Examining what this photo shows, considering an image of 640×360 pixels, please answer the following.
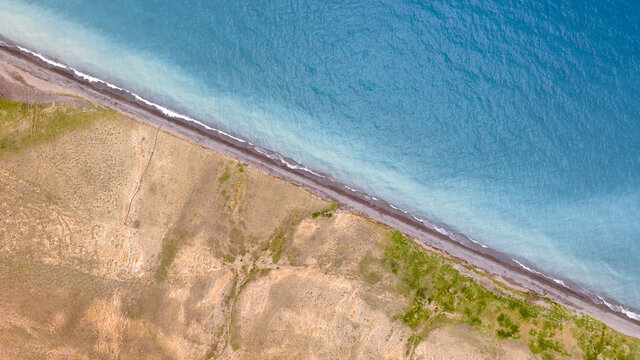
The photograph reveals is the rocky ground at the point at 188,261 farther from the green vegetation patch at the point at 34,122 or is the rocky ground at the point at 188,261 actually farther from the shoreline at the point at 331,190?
the shoreline at the point at 331,190

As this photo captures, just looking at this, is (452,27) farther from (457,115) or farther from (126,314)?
(126,314)

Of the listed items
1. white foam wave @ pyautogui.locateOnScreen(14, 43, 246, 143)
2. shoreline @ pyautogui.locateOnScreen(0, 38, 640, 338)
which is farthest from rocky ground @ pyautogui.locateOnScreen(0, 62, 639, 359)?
white foam wave @ pyautogui.locateOnScreen(14, 43, 246, 143)

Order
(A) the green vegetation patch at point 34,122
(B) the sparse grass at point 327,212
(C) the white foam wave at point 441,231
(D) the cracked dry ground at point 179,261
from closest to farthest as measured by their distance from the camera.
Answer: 1. (D) the cracked dry ground at point 179,261
2. (A) the green vegetation patch at point 34,122
3. (B) the sparse grass at point 327,212
4. (C) the white foam wave at point 441,231

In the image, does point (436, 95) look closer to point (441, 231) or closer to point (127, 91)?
point (441, 231)

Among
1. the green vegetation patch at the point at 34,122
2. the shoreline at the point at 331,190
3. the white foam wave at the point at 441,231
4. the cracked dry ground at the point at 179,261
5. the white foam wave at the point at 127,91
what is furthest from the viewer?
the white foam wave at the point at 441,231

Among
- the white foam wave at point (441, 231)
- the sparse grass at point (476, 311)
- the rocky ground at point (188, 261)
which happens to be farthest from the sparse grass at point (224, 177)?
the white foam wave at point (441, 231)

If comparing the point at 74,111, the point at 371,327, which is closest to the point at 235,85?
the point at 74,111
